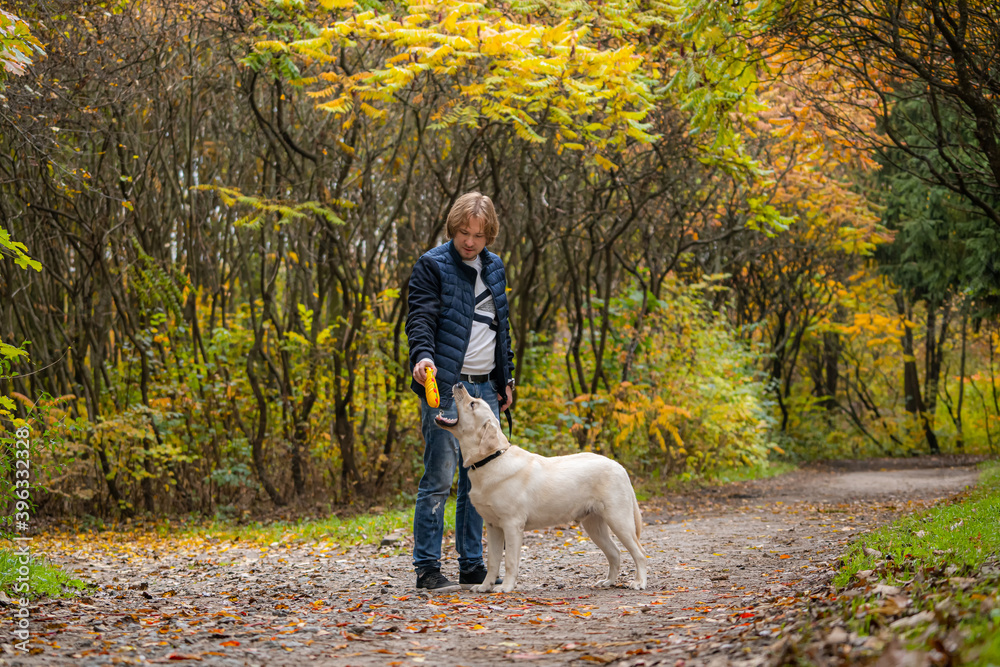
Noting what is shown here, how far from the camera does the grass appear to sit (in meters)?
2.43

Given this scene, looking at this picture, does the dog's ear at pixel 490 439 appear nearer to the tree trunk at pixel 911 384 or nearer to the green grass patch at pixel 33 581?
the green grass patch at pixel 33 581

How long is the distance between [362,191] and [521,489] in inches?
274

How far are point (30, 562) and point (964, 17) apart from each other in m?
8.66

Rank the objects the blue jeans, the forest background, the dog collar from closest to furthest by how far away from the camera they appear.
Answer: the dog collar, the blue jeans, the forest background

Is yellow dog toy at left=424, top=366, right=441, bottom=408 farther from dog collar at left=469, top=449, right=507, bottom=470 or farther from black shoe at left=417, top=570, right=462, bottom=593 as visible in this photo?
black shoe at left=417, top=570, right=462, bottom=593

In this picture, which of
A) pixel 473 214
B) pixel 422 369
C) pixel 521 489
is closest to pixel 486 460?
→ pixel 521 489

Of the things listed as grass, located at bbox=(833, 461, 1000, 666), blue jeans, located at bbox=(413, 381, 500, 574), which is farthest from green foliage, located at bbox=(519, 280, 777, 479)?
blue jeans, located at bbox=(413, 381, 500, 574)

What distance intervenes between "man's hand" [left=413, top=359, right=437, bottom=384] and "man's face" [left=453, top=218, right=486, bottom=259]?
2.61ft

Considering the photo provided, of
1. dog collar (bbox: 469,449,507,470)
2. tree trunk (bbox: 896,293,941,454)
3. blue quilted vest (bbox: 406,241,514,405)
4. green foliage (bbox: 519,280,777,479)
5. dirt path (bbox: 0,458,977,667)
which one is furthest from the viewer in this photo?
tree trunk (bbox: 896,293,941,454)

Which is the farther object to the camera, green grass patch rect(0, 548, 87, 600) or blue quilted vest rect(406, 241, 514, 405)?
blue quilted vest rect(406, 241, 514, 405)

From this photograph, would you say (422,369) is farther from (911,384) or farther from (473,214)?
(911,384)

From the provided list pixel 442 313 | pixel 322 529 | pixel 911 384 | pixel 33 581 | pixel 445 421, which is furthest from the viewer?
pixel 911 384

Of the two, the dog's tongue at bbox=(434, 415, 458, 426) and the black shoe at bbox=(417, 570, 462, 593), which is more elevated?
the dog's tongue at bbox=(434, 415, 458, 426)

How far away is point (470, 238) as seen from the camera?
17.3 feet
